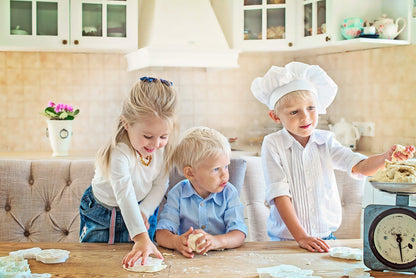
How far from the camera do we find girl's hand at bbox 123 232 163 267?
53.9 inches

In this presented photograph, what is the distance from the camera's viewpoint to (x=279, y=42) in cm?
354

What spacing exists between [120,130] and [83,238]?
45cm

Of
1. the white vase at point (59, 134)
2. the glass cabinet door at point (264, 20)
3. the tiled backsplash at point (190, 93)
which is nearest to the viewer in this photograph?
the white vase at point (59, 134)

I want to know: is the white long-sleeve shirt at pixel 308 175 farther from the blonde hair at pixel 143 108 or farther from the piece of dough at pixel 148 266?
the piece of dough at pixel 148 266

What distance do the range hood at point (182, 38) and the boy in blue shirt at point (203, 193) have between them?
1621 millimetres

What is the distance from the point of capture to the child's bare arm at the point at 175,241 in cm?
148

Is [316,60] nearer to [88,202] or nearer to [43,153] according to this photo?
[43,153]

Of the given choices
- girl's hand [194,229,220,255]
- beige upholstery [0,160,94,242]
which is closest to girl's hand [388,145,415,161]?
girl's hand [194,229,220,255]

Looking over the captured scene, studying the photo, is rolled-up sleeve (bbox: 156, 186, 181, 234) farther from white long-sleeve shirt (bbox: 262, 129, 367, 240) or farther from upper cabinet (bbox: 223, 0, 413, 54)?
upper cabinet (bbox: 223, 0, 413, 54)

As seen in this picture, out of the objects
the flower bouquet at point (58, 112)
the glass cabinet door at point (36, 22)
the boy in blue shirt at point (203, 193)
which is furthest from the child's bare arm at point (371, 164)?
the glass cabinet door at point (36, 22)

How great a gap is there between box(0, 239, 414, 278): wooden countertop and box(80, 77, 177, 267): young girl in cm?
8

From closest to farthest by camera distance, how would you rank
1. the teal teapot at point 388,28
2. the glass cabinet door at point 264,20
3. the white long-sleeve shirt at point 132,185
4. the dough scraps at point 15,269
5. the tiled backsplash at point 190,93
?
the dough scraps at point 15,269
the white long-sleeve shirt at point 132,185
the teal teapot at point 388,28
the tiled backsplash at point 190,93
the glass cabinet door at point 264,20

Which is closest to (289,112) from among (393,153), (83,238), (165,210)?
(393,153)

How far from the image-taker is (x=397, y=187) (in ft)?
4.21
